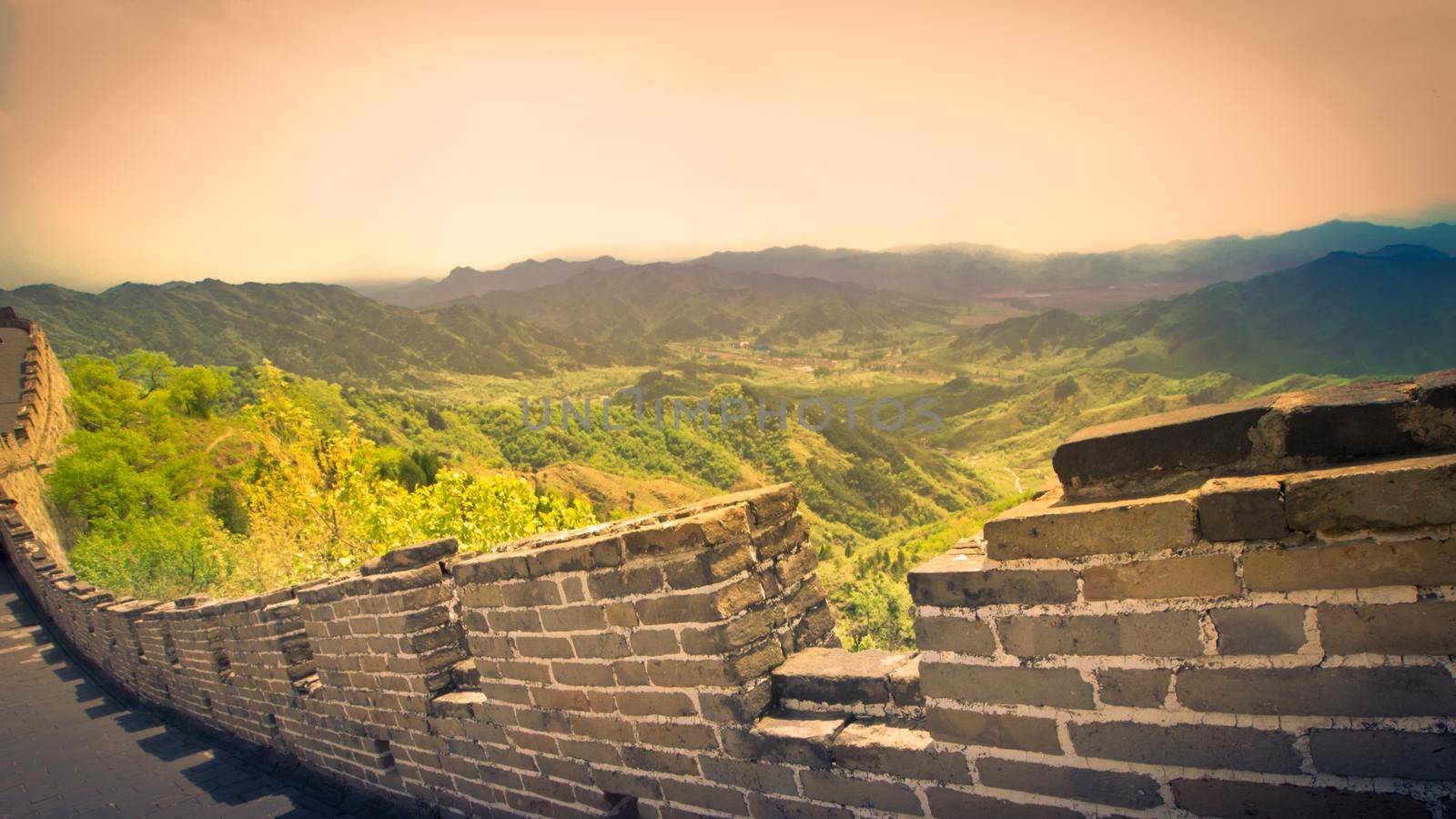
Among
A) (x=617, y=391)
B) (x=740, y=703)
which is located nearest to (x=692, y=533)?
(x=740, y=703)

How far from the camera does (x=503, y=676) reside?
11.6 feet

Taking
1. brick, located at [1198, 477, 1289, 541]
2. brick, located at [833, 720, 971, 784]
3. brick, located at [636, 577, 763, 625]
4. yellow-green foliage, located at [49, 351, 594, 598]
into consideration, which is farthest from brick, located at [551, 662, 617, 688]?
yellow-green foliage, located at [49, 351, 594, 598]

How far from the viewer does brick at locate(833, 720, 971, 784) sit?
2.13 m

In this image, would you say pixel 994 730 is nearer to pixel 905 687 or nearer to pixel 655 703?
pixel 905 687

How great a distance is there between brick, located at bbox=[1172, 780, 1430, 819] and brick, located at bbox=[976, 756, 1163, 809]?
8 centimetres

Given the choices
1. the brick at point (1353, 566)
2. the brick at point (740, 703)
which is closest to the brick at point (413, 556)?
the brick at point (740, 703)

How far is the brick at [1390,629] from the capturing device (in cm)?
145

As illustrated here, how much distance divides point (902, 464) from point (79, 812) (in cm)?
9215

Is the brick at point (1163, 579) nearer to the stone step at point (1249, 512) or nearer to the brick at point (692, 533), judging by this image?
the stone step at point (1249, 512)

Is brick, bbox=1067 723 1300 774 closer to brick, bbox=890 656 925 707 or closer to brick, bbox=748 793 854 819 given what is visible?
brick, bbox=890 656 925 707

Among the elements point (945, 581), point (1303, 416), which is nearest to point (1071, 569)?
point (945, 581)

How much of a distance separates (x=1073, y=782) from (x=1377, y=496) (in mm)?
1036

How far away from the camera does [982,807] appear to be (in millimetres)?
2086

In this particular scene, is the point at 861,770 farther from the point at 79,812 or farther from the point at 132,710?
the point at 132,710
